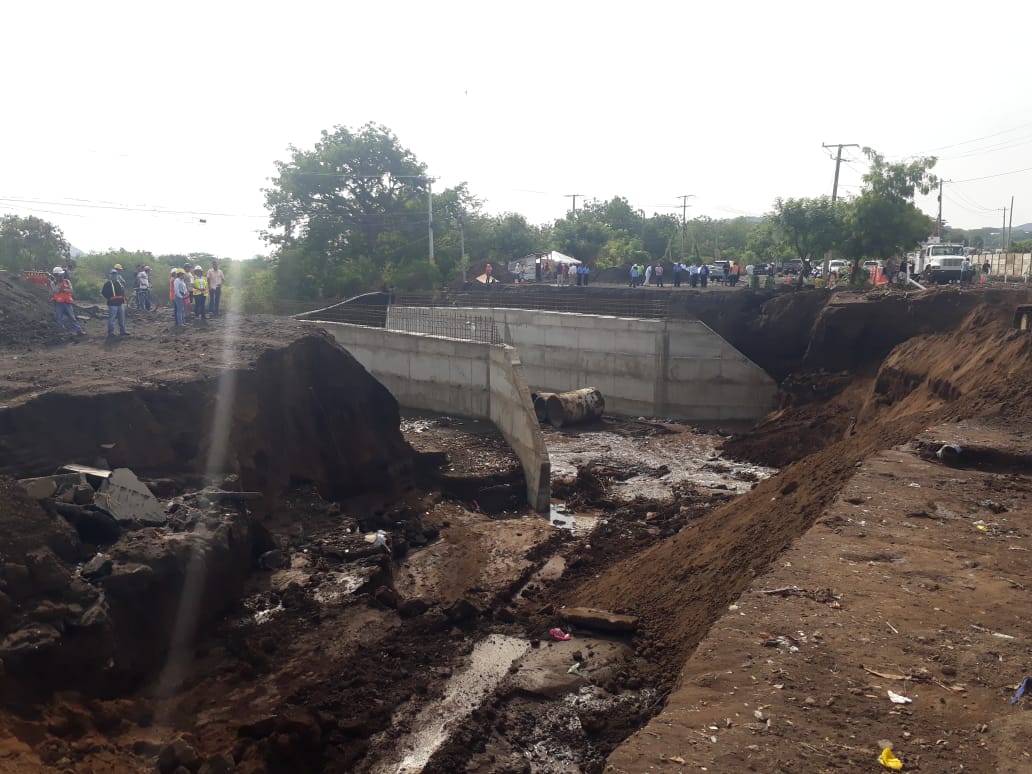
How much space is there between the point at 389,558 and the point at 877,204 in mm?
23574

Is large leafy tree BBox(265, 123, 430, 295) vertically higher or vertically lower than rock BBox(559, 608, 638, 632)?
higher

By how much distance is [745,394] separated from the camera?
25750 millimetres

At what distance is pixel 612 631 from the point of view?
8562 mm

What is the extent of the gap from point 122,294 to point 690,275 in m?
25.2

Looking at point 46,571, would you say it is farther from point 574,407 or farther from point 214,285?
point 574,407

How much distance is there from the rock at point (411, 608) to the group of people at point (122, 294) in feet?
36.4

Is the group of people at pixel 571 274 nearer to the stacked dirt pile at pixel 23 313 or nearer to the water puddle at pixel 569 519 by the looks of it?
the stacked dirt pile at pixel 23 313

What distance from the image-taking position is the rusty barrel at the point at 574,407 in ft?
79.6

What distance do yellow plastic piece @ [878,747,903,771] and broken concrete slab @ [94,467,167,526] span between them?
819 cm

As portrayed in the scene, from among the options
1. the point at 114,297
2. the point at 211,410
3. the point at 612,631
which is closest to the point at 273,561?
the point at 211,410

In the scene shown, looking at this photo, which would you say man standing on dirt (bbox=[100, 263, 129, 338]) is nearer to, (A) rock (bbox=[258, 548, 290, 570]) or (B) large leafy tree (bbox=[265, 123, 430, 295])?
(A) rock (bbox=[258, 548, 290, 570])

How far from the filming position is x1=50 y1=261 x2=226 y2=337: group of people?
17703mm

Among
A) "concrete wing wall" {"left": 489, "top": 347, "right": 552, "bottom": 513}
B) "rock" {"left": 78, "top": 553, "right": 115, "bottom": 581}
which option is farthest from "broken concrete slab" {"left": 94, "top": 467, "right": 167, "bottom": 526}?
"concrete wing wall" {"left": 489, "top": 347, "right": 552, "bottom": 513}

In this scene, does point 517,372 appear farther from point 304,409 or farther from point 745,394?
point 745,394
